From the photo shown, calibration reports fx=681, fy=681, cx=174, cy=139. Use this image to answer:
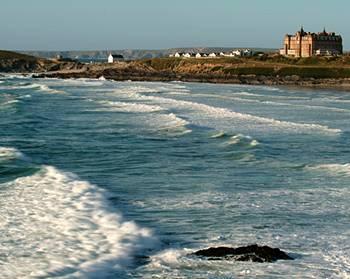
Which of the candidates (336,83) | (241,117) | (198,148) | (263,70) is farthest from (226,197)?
(263,70)

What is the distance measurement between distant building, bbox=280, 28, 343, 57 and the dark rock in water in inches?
5592

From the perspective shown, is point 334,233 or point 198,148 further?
point 198,148

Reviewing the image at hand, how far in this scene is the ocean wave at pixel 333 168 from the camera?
2006cm

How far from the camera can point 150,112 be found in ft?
140

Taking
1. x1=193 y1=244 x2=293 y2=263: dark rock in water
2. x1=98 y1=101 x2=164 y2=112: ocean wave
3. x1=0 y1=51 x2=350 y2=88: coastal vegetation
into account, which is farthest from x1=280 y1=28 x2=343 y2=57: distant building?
x1=193 y1=244 x2=293 y2=263: dark rock in water

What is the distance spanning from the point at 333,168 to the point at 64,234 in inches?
420

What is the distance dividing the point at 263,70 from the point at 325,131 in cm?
8994

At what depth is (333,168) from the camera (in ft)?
68.1

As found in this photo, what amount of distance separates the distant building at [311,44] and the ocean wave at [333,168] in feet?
433

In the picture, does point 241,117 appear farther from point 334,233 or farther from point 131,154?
point 334,233

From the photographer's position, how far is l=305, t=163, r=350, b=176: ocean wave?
20.1 metres

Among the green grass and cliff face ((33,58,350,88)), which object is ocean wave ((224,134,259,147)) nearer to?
cliff face ((33,58,350,88))

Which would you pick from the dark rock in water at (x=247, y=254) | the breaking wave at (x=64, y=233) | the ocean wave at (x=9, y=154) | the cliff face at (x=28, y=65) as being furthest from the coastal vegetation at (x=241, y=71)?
the dark rock in water at (x=247, y=254)

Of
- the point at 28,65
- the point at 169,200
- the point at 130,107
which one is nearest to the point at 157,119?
the point at 130,107
